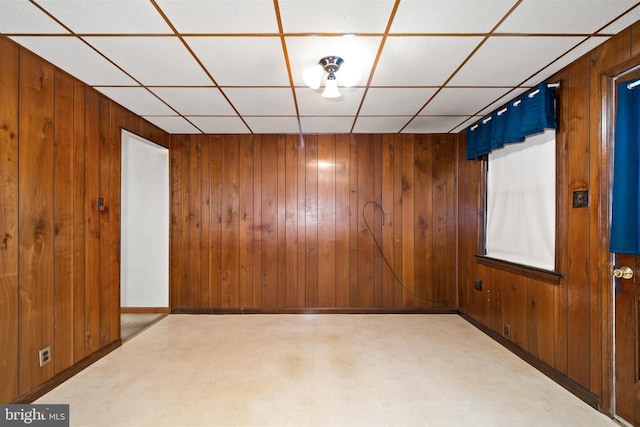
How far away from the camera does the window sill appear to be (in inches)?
100

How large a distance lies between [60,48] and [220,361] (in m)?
2.76

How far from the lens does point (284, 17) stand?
177 cm

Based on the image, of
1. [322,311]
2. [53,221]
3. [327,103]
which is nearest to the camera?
[53,221]

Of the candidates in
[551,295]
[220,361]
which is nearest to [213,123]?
[220,361]

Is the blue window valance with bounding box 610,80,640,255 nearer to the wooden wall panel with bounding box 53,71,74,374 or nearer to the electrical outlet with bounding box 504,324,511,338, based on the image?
the electrical outlet with bounding box 504,324,511,338

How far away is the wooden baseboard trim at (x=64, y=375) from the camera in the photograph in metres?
2.18

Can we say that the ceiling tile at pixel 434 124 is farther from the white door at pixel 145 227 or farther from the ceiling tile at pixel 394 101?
the white door at pixel 145 227

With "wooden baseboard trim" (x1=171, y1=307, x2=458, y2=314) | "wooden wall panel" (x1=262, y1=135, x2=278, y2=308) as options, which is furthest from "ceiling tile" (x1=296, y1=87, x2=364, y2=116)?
"wooden baseboard trim" (x1=171, y1=307, x2=458, y2=314)

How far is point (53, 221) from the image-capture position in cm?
243

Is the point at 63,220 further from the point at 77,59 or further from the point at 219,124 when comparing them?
the point at 219,124

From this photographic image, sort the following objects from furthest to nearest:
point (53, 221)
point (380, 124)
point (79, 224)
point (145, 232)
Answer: point (145, 232) < point (380, 124) < point (79, 224) < point (53, 221)

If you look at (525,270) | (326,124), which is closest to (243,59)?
(326,124)

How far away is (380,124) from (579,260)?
245cm

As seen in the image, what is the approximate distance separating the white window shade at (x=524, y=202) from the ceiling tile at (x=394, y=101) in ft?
3.49
